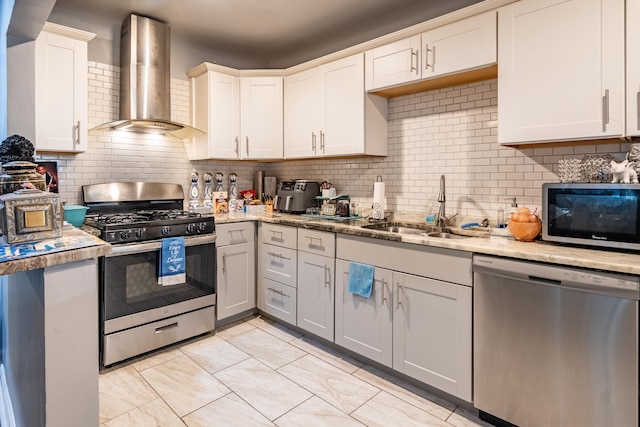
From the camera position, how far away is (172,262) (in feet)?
8.82

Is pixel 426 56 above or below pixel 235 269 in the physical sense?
above

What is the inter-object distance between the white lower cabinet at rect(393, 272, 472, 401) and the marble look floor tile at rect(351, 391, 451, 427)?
0.59 feet

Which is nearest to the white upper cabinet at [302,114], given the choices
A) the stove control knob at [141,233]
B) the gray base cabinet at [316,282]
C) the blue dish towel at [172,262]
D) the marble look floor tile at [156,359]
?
the gray base cabinet at [316,282]

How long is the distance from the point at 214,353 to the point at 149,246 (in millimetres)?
906

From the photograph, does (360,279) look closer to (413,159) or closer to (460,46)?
(413,159)

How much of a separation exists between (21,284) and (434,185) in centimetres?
254

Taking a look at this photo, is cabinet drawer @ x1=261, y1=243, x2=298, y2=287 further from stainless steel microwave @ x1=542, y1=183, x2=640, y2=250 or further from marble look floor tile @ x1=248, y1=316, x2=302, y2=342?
stainless steel microwave @ x1=542, y1=183, x2=640, y2=250

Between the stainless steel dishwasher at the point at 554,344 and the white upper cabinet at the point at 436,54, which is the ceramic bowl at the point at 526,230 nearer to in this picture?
the stainless steel dishwasher at the point at 554,344

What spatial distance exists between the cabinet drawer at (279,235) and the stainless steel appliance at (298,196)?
1.23ft

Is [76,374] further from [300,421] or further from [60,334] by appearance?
[300,421]

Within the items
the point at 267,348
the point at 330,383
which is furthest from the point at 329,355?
the point at 267,348

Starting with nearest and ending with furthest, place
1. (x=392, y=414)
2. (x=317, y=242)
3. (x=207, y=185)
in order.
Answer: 1. (x=392, y=414)
2. (x=317, y=242)
3. (x=207, y=185)

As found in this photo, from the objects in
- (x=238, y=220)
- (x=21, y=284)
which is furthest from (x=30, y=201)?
(x=238, y=220)

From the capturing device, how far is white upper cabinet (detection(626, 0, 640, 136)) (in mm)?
1716
